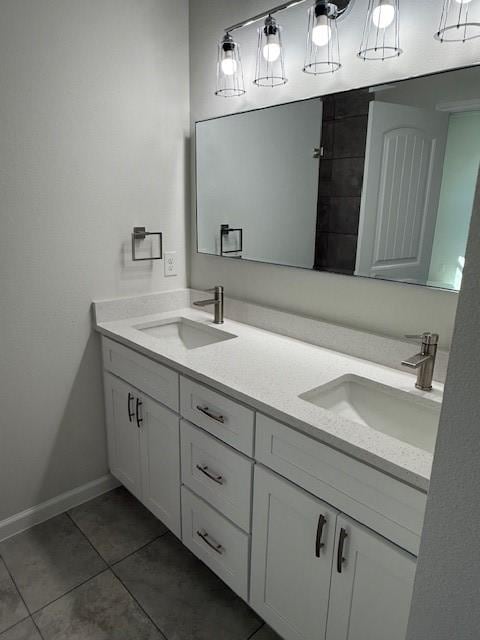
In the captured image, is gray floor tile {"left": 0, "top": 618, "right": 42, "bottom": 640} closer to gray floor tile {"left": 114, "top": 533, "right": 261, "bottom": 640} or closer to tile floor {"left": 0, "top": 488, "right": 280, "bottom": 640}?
tile floor {"left": 0, "top": 488, "right": 280, "bottom": 640}

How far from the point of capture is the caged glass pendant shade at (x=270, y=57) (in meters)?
1.56

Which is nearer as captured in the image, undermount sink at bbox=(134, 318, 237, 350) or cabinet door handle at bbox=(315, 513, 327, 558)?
cabinet door handle at bbox=(315, 513, 327, 558)

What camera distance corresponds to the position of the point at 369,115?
1.41 meters

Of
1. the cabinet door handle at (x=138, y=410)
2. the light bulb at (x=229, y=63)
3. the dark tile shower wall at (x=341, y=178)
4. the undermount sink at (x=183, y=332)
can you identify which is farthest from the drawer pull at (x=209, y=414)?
the light bulb at (x=229, y=63)

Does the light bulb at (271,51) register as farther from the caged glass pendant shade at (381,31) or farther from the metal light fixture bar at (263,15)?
the caged glass pendant shade at (381,31)

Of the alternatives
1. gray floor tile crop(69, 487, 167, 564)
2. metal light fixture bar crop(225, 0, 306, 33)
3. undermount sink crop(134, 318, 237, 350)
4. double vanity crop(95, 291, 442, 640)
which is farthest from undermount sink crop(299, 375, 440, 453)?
metal light fixture bar crop(225, 0, 306, 33)

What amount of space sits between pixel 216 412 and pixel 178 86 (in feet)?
5.04

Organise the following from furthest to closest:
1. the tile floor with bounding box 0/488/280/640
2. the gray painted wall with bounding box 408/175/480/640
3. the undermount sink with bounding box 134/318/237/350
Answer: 1. the undermount sink with bounding box 134/318/237/350
2. the tile floor with bounding box 0/488/280/640
3. the gray painted wall with bounding box 408/175/480/640

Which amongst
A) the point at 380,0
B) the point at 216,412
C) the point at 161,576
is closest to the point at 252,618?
the point at 161,576

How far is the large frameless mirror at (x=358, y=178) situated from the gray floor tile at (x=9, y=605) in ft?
5.21

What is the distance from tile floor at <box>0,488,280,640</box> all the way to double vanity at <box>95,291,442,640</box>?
16cm

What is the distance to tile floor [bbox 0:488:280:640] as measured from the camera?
146 centimetres

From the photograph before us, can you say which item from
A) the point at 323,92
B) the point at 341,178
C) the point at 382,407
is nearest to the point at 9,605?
the point at 382,407

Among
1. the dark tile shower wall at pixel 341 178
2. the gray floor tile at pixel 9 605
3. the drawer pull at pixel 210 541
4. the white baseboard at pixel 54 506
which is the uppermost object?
the dark tile shower wall at pixel 341 178
